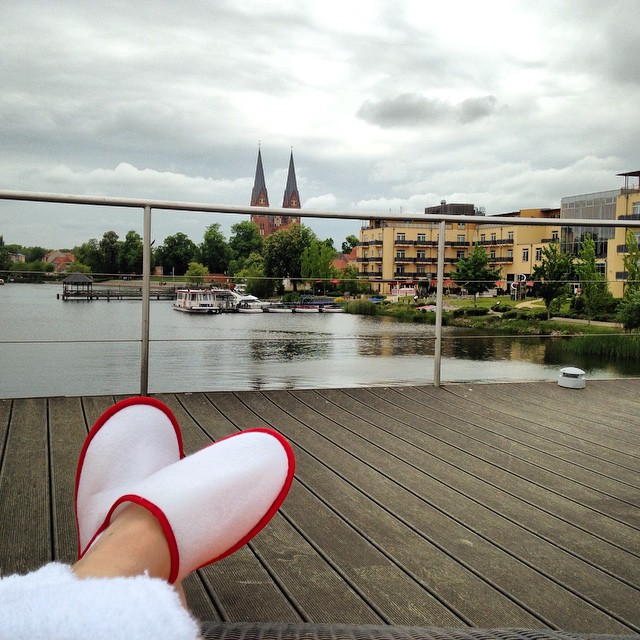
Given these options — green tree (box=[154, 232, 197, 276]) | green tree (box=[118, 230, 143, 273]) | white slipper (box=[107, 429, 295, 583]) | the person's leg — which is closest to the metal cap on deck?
green tree (box=[154, 232, 197, 276])

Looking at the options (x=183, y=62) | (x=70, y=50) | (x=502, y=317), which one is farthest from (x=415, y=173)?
(x=502, y=317)

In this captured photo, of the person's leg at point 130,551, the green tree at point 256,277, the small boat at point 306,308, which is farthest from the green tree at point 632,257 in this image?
the person's leg at point 130,551

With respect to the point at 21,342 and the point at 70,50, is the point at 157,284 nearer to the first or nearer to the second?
the point at 21,342

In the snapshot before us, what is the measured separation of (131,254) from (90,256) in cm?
16

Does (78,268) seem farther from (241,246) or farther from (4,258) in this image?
(241,246)

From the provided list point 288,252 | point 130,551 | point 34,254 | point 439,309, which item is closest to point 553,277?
point 439,309

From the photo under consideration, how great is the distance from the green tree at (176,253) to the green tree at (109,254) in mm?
162

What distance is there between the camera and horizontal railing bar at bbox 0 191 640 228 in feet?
7.84

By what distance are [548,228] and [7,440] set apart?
88.3 inches

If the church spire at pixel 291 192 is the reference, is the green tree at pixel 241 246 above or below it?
below

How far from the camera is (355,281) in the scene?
3.04 m

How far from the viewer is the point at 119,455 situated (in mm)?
1033

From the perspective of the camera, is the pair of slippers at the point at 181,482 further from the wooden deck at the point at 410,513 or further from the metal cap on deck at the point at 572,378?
the metal cap on deck at the point at 572,378

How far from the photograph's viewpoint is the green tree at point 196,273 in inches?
A: 109
